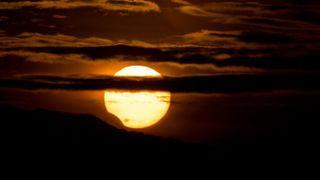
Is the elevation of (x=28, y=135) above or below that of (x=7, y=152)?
above

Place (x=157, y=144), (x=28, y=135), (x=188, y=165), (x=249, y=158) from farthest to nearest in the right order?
(x=249, y=158) → (x=157, y=144) → (x=188, y=165) → (x=28, y=135)

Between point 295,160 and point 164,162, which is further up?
point 295,160

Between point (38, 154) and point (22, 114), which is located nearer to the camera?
point (38, 154)

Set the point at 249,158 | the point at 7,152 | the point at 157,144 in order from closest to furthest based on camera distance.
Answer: the point at 7,152 < the point at 157,144 < the point at 249,158

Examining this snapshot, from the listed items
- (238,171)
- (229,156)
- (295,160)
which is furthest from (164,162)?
(295,160)

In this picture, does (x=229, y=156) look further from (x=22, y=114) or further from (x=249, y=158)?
(x=22, y=114)

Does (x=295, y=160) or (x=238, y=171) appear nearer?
(x=238, y=171)

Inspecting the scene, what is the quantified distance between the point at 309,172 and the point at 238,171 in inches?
493

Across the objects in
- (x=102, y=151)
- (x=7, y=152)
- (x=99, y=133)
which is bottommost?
(x=7, y=152)

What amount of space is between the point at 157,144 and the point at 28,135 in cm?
2849

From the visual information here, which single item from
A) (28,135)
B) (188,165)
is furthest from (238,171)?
(28,135)

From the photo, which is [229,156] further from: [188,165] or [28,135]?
[28,135]

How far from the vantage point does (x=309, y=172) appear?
142 meters

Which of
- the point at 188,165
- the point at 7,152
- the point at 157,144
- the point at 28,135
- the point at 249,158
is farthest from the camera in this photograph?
the point at 249,158
